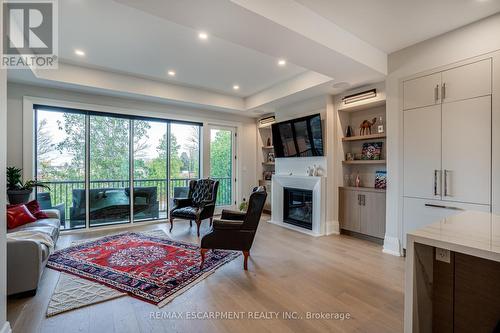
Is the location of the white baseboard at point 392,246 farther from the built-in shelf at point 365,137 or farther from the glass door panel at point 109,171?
the glass door panel at point 109,171

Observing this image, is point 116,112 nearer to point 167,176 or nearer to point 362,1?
point 167,176

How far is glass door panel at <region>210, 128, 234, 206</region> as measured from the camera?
6185mm

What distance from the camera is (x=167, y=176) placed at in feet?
18.1

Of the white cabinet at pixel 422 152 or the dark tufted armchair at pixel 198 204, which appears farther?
the dark tufted armchair at pixel 198 204

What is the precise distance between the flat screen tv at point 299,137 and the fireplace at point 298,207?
0.79 metres

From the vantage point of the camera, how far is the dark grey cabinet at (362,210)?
Answer: 3901 millimetres

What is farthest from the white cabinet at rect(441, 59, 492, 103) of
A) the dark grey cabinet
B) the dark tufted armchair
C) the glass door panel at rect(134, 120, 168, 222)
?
the glass door panel at rect(134, 120, 168, 222)

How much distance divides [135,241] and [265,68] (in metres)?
3.63

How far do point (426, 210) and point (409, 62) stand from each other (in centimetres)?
202

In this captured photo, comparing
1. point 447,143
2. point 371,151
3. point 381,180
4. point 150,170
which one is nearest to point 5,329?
point 150,170

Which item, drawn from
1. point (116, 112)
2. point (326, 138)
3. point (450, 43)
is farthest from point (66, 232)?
point (450, 43)

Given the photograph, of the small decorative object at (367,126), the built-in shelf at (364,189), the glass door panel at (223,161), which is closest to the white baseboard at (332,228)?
the built-in shelf at (364,189)

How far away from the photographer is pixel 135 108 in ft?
16.6

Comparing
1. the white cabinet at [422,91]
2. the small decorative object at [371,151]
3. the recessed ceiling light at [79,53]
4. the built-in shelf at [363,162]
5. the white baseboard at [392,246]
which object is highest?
the recessed ceiling light at [79,53]
